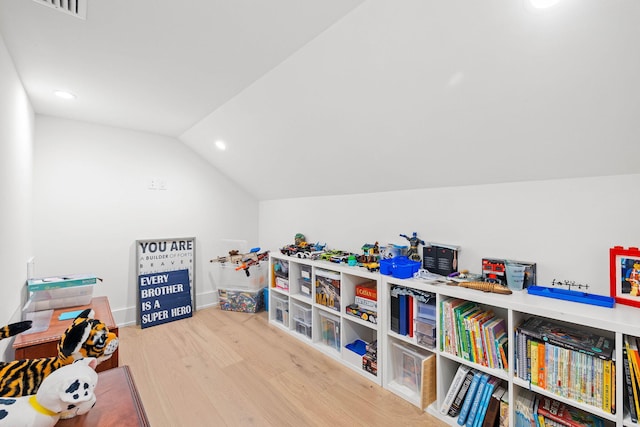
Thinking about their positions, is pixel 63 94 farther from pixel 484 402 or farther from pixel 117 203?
pixel 484 402

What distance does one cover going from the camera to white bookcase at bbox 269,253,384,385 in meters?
2.11

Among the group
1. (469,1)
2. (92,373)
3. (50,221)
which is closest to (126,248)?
(50,221)

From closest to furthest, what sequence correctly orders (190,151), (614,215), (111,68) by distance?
(614,215) → (111,68) → (190,151)

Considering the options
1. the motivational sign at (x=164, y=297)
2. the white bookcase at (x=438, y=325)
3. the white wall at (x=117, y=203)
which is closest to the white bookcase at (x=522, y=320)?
the white bookcase at (x=438, y=325)

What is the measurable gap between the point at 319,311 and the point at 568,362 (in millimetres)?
1641

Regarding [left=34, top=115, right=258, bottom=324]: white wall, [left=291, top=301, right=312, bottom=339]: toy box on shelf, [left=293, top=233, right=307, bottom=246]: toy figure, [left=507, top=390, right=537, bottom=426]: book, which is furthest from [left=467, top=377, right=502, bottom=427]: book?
[left=34, top=115, right=258, bottom=324]: white wall

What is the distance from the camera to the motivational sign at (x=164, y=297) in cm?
300

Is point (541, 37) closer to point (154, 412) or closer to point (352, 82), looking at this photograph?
point (352, 82)

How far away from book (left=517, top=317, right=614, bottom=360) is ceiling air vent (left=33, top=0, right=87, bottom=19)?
252cm

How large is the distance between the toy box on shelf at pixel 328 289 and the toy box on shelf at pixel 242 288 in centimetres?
117

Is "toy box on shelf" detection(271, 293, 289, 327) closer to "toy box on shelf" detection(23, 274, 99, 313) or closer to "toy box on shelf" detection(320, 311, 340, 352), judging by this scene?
"toy box on shelf" detection(320, 311, 340, 352)

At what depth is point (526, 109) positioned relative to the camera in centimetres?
133

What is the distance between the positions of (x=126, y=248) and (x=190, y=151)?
50.8 inches

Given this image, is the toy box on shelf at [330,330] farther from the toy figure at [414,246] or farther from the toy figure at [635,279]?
the toy figure at [635,279]
